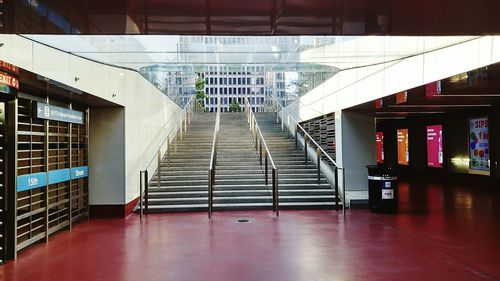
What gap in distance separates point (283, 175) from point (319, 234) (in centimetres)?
478

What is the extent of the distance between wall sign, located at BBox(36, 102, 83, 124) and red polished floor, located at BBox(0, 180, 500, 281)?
6.78 feet

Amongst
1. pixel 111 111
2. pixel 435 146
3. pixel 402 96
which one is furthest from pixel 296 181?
pixel 435 146

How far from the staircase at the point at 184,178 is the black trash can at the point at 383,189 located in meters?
3.91

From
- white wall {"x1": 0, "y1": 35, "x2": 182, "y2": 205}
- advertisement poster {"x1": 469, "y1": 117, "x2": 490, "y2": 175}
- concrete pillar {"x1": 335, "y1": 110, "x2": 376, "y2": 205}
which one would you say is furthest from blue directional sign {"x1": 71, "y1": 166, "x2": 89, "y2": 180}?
advertisement poster {"x1": 469, "y1": 117, "x2": 490, "y2": 175}

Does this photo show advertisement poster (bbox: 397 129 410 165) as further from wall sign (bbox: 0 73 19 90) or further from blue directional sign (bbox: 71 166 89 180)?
wall sign (bbox: 0 73 19 90)

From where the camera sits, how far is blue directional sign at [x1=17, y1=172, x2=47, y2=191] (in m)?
6.12

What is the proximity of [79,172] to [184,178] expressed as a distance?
343 centimetres

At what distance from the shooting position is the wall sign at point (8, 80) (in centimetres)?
515

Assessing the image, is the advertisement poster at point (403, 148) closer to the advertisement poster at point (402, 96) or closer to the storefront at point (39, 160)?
the advertisement poster at point (402, 96)

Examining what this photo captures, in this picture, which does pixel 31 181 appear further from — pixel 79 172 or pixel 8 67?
pixel 79 172

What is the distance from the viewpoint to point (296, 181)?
11.5 meters

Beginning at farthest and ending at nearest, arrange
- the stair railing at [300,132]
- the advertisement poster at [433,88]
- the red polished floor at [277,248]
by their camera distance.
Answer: the stair railing at [300,132] < the advertisement poster at [433,88] < the red polished floor at [277,248]

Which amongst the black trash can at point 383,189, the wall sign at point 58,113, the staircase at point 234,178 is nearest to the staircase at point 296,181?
the staircase at point 234,178

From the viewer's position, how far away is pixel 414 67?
25.5ft
